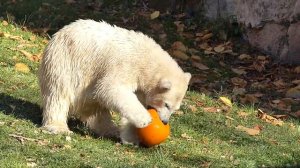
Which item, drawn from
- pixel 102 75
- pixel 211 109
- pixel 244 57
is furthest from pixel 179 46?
pixel 102 75

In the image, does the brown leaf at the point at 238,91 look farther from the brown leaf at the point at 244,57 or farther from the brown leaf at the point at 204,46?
the brown leaf at the point at 204,46

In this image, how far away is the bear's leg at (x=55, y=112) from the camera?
264 inches

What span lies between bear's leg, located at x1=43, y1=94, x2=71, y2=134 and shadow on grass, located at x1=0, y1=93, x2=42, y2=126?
210mm

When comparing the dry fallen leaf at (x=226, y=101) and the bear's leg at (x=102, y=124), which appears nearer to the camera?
the bear's leg at (x=102, y=124)

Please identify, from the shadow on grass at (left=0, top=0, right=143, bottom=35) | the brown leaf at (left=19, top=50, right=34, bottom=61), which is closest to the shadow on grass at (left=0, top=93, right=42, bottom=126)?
the brown leaf at (left=19, top=50, right=34, bottom=61)

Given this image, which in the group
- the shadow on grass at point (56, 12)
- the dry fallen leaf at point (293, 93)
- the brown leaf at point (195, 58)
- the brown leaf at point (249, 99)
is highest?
the shadow on grass at point (56, 12)

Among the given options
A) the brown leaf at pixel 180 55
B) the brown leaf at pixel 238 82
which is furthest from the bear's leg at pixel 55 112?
the brown leaf at pixel 180 55

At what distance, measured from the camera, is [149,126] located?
20.9 feet

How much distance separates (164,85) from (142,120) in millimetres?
458

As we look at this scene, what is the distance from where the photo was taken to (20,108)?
7297mm

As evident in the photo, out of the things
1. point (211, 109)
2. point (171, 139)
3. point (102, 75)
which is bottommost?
point (211, 109)

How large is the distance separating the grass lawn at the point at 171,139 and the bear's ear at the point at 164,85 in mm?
629

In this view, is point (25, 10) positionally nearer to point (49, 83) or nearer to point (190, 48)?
point (190, 48)

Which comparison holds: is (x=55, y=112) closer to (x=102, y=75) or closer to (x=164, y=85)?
(x=102, y=75)
